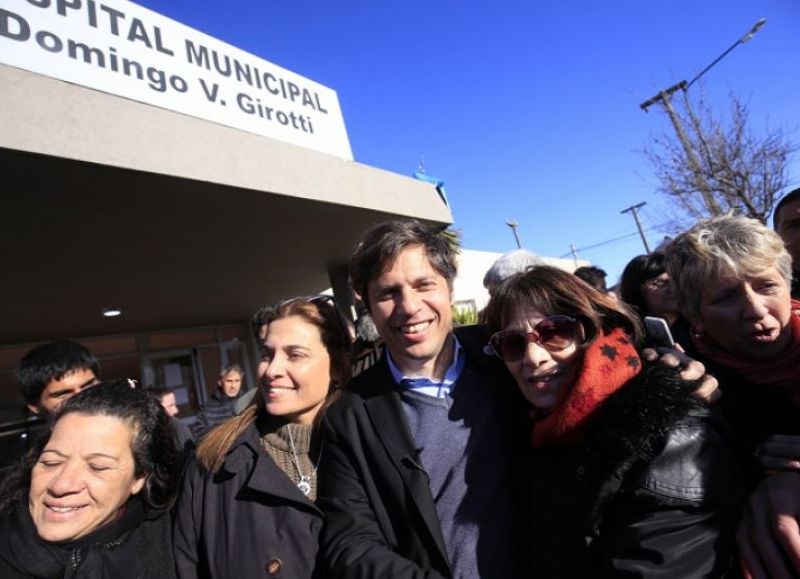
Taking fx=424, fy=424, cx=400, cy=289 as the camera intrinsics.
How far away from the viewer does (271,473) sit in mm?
1708

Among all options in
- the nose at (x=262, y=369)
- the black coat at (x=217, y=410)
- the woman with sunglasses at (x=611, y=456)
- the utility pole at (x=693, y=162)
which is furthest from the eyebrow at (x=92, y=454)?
the utility pole at (x=693, y=162)

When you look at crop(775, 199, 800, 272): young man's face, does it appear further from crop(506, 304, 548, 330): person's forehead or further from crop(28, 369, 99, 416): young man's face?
crop(28, 369, 99, 416): young man's face

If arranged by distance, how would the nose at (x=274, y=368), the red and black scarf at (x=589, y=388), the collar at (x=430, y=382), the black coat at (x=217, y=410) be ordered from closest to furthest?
the red and black scarf at (x=589, y=388)
the collar at (x=430, y=382)
the nose at (x=274, y=368)
the black coat at (x=217, y=410)

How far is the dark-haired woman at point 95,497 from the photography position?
1.52 metres

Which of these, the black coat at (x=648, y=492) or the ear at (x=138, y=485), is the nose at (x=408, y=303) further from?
the ear at (x=138, y=485)

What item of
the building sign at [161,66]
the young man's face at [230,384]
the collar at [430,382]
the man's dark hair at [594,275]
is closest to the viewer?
the collar at [430,382]

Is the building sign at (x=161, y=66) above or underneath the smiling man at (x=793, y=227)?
above

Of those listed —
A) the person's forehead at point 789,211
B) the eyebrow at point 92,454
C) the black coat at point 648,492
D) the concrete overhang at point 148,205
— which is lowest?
the black coat at point 648,492

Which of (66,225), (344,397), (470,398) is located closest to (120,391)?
(344,397)

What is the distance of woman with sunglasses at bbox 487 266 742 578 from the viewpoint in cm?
107

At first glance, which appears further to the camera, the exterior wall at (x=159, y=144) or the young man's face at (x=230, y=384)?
the young man's face at (x=230, y=384)

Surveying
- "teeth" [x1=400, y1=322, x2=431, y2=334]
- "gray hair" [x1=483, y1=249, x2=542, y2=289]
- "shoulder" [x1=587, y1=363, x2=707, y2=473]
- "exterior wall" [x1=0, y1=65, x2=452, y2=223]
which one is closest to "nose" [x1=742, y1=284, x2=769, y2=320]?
"shoulder" [x1=587, y1=363, x2=707, y2=473]

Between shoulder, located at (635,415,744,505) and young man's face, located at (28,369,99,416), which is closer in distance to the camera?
shoulder, located at (635,415,744,505)

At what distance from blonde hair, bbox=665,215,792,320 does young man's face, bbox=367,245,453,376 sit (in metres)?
0.98
